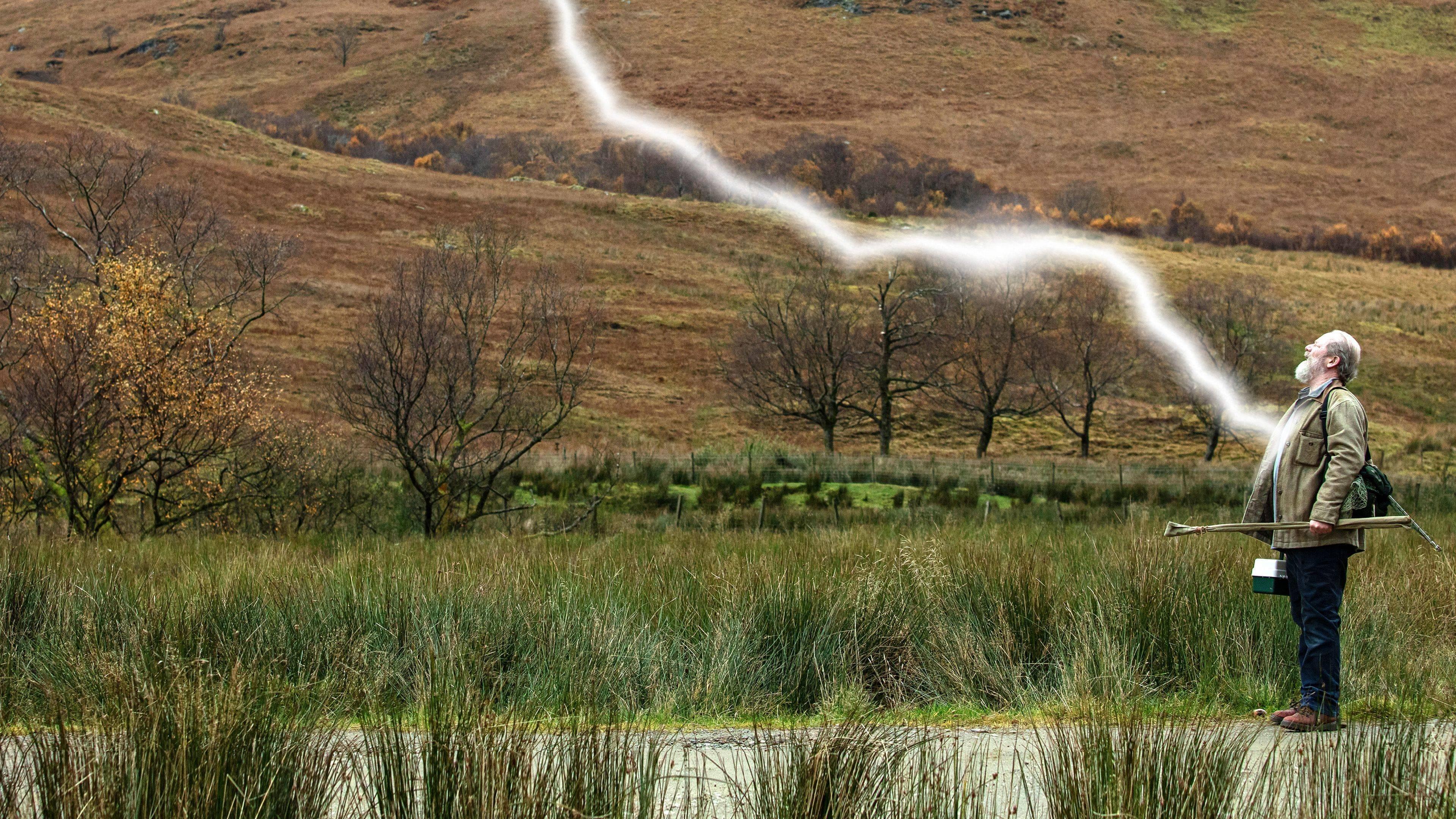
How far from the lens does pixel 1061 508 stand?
24016 millimetres

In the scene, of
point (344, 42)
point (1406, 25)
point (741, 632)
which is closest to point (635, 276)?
point (741, 632)

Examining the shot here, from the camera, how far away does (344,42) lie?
13138 centimetres

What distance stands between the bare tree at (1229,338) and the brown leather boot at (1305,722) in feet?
119

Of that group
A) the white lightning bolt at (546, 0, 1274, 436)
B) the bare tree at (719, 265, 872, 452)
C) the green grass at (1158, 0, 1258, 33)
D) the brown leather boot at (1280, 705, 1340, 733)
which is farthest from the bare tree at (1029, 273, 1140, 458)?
the green grass at (1158, 0, 1258, 33)

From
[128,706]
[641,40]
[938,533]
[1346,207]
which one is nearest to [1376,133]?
[1346,207]

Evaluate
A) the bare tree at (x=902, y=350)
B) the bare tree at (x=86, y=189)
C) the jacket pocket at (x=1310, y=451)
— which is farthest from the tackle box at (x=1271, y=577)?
the bare tree at (x=902, y=350)

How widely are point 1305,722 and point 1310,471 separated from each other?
→ 125cm

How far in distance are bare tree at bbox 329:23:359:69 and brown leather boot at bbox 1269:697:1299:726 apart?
5212 inches

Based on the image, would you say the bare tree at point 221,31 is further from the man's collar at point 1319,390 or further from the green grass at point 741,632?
the man's collar at point 1319,390

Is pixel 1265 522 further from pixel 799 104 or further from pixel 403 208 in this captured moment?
pixel 799 104

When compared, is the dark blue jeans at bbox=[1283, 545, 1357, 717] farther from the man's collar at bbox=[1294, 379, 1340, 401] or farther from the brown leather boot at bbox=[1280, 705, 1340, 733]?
the man's collar at bbox=[1294, 379, 1340, 401]

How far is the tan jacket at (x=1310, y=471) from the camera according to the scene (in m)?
5.93

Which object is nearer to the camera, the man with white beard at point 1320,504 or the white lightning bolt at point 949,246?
the man with white beard at point 1320,504

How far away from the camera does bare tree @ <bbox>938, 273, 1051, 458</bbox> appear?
41.6 meters
